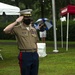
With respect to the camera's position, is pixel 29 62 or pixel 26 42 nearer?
pixel 29 62

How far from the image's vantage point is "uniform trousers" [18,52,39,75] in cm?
726

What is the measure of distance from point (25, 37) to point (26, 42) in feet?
0.38

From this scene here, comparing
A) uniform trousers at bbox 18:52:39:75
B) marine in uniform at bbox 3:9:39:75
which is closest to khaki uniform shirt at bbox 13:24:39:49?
marine in uniform at bbox 3:9:39:75

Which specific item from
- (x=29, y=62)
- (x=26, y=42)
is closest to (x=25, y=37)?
(x=26, y=42)

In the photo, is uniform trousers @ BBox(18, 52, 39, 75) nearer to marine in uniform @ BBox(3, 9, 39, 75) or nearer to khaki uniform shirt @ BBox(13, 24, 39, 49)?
marine in uniform @ BBox(3, 9, 39, 75)

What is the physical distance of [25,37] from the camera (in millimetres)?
7398

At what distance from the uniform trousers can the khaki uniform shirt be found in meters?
0.18

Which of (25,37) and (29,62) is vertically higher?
(25,37)

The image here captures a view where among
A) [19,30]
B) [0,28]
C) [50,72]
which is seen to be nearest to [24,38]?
[19,30]

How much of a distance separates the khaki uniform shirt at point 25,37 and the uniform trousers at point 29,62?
0.58 feet

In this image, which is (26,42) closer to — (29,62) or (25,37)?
(25,37)

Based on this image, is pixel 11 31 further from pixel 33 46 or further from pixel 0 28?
pixel 0 28

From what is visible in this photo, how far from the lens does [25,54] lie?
24.0 ft

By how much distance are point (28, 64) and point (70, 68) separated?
19.0 ft
